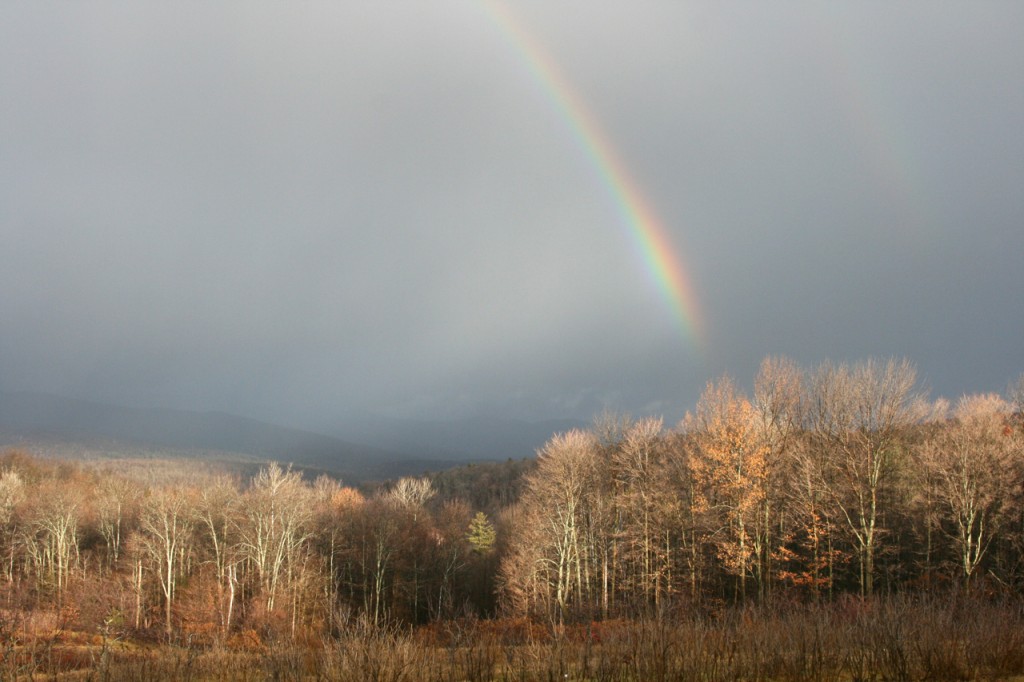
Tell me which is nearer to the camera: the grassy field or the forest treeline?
the grassy field

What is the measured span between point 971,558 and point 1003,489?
5285 millimetres

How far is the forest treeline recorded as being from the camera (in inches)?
1315

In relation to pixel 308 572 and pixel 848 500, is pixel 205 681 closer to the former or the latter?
pixel 848 500

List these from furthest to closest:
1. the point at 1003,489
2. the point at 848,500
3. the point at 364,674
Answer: the point at 848,500 → the point at 1003,489 → the point at 364,674

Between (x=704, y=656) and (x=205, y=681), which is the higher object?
(x=704, y=656)

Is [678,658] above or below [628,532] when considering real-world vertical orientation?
above

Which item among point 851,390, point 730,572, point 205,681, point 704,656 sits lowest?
point 730,572

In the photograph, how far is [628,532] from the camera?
4216 cm

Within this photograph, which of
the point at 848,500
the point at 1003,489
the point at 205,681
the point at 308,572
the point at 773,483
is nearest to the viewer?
the point at 205,681

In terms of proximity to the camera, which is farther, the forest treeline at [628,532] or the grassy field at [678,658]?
the forest treeline at [628,532]

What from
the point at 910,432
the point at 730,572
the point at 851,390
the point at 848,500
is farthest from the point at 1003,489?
the point at 730,572

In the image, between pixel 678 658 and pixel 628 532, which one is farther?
pixel 628 532

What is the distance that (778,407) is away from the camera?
3769 centimetres

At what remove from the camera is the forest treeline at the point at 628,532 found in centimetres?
3341
